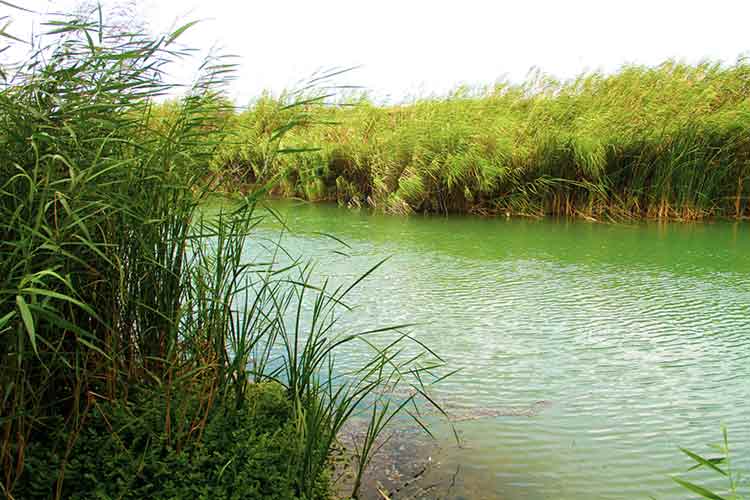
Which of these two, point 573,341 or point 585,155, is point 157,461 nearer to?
point 573,341

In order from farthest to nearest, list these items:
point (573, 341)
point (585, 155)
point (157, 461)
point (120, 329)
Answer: point (585, 155), point (573, 341), point (120, 329), point (157, 461)

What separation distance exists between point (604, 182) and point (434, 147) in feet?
7.08

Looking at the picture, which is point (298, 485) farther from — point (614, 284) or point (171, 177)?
point (614, 284)

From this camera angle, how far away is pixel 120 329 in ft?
6.88

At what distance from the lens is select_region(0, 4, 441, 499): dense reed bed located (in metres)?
1.79

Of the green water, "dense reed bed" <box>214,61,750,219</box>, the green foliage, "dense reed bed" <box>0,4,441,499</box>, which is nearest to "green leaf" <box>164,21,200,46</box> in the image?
"dense reed bed" <box>0,4,441,499</box>

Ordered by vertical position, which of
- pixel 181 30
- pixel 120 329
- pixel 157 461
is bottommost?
pixel 157 461

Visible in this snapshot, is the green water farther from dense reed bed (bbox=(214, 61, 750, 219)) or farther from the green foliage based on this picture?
dense reed bed (bbox=(214, 61, 750, 219))

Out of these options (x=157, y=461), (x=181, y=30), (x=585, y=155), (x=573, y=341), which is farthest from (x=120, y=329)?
(x=585, y=155)

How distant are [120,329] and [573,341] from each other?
7.71ft

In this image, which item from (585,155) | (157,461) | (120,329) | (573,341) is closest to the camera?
(157,461)

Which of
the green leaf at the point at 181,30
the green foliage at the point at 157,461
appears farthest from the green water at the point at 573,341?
the green leaf at the point at 181,30

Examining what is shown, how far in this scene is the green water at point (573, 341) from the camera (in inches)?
90.7

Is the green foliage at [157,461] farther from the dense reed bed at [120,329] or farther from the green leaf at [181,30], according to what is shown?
the green leaf at [181,30]
